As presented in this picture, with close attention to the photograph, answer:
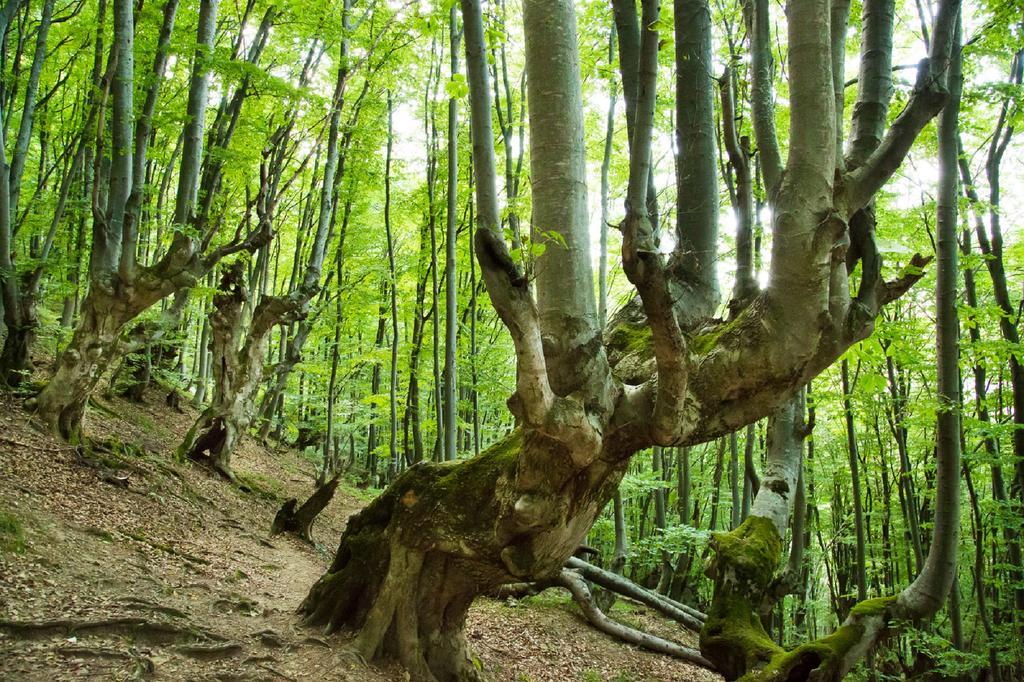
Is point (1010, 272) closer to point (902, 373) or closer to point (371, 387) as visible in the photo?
point (902, 373)

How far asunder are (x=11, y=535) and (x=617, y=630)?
7.09 m

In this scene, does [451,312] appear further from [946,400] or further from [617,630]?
[946,400]

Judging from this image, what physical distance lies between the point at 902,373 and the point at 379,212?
14.8 meters

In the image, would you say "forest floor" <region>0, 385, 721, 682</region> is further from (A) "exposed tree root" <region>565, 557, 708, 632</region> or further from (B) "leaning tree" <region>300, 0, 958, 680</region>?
(B) "leaning tree" <region>300, 0, 958, 680</region>

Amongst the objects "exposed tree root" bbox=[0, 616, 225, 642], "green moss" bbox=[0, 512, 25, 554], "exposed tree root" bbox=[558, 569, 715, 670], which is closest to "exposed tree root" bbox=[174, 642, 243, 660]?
"exposed tree root" bbox=[0, 616, 225, 642]

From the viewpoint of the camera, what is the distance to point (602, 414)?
3.97 meters

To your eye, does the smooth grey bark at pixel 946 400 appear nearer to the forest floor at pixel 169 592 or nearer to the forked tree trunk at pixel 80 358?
the forest floor at pixel 169 592

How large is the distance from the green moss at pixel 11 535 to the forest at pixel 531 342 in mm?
33

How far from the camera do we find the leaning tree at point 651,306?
3428 mm

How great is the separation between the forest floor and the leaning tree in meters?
1.18

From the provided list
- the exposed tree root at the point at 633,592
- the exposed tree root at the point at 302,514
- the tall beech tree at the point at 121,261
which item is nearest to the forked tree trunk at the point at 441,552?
the exposed tree root at the point at 302,514

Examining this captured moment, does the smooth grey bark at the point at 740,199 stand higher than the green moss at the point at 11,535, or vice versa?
the smooth grey bark at the point at 740,199

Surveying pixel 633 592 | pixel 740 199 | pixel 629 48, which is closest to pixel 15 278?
pixel 629 48

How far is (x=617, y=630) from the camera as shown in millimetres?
8797
